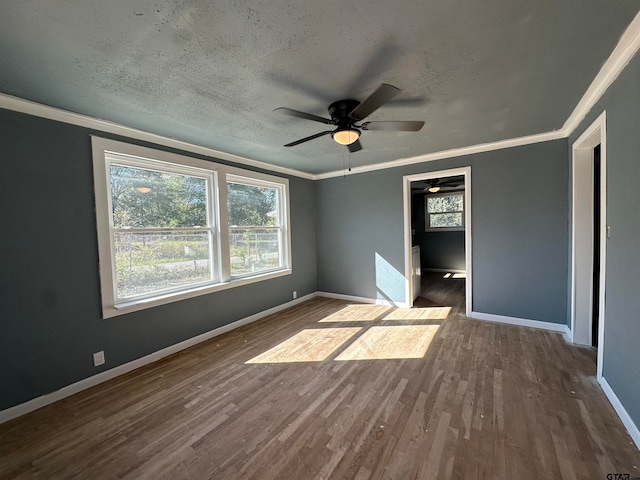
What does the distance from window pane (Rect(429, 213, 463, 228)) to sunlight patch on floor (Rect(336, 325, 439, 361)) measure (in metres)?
4.63

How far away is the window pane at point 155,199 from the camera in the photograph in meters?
2.70

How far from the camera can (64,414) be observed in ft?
6.77

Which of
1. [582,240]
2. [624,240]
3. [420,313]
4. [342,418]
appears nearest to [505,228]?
[582,240]

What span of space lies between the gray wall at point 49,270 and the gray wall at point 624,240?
4.05 m

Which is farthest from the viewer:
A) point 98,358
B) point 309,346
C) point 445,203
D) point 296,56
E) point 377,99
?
point 445,203

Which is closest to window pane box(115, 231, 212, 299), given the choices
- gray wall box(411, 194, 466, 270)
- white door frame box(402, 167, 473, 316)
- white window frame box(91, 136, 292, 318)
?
white window frame box(91, 136, 292, 318)

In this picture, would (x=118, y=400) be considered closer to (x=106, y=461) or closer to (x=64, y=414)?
(x=64, y=414)

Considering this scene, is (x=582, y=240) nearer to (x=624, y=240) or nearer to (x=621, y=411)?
(x=624, y=240)

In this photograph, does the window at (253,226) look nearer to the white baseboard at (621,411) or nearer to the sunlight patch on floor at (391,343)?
the sunlight patch on floor at (391,343)

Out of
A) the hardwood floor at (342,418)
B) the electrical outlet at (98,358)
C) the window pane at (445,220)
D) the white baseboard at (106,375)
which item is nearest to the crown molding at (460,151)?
the hardwood floor at (342,418)

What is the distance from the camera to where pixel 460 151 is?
→ 12.3 ft

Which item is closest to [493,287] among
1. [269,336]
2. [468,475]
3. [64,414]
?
[468,475]

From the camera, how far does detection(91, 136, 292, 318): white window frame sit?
2.50 meters

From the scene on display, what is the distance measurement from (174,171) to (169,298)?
1.50 meters
